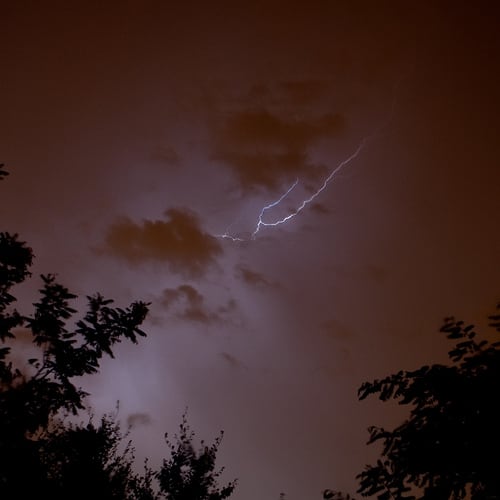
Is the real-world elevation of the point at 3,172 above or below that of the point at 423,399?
above

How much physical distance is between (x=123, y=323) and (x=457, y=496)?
6.38m

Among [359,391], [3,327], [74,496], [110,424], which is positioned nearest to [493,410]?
[359,391]

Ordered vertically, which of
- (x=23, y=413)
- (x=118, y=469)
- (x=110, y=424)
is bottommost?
(x=23, y=413)

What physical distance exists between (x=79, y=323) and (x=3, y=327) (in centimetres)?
121

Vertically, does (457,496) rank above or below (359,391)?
below

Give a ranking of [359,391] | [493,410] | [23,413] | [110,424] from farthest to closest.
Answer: [110,424] → [23,413] → [359,391] → [493,410]

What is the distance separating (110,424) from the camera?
1549 centimetres

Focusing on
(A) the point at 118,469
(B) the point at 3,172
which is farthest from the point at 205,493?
(B) the point at 3,172

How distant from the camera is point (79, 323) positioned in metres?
7.48

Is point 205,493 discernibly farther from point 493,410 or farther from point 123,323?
point 493,410

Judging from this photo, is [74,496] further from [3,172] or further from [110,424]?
[3,172]

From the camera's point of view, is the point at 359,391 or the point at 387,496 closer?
the point at 387,496

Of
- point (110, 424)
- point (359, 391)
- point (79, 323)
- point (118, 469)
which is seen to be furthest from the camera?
point (110, 424)

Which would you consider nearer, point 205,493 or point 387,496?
point 387,496
